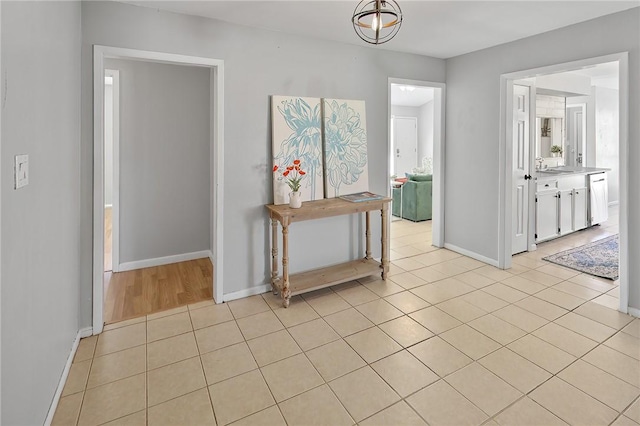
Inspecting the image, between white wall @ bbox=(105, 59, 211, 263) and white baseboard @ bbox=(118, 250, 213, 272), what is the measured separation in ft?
0.16

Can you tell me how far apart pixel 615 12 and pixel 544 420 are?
3.11m

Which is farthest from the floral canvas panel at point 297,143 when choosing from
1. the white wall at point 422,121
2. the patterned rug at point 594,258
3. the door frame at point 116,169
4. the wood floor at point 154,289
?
the white wall at point 422,121

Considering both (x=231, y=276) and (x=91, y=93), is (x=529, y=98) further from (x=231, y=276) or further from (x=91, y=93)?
(x=91, y=93)

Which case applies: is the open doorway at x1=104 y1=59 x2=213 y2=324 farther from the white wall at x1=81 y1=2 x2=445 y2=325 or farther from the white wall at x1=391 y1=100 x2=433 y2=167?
the white wall at x1=391 y1=100 x2=433 y2=167

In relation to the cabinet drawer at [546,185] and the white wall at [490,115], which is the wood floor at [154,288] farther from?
the cabinet drawer at [546,185]

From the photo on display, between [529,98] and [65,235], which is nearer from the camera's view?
[65,235]

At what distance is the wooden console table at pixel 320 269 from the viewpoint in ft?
9.85

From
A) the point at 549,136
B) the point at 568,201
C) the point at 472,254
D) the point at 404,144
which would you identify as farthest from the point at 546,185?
the point at 404,144

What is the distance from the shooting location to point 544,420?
1.72m

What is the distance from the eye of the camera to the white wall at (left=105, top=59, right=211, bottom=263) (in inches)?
151

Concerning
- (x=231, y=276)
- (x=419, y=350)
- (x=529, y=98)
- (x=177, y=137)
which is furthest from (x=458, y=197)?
(x=177, y=137)

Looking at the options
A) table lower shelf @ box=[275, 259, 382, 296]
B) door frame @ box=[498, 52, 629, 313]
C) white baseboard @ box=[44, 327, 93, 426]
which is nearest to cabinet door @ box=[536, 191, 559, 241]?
door frame @ box=[498, 52, 629, 313]

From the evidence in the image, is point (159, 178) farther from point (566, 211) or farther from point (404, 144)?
point (404, 144)

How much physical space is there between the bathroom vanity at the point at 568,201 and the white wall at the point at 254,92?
2.35 m
